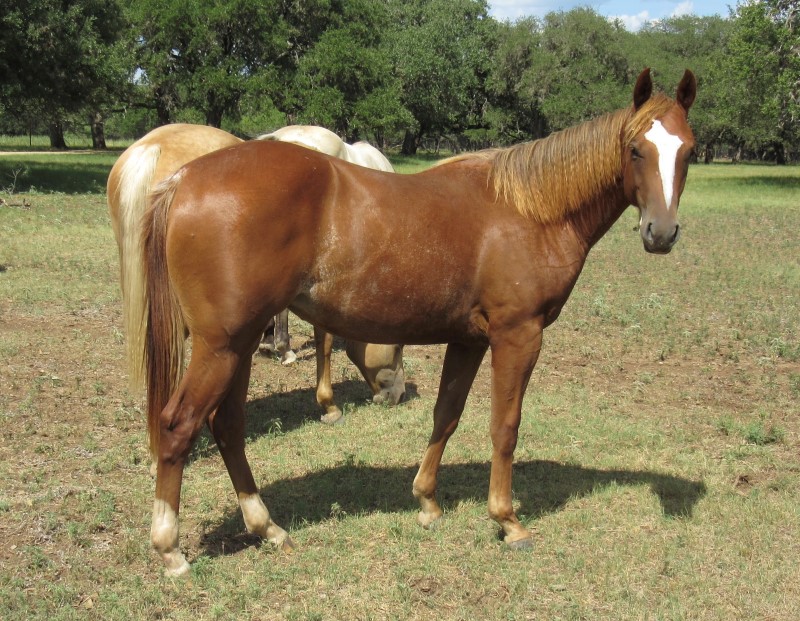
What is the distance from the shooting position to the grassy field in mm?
3547

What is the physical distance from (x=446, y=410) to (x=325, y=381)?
1916 millimetres

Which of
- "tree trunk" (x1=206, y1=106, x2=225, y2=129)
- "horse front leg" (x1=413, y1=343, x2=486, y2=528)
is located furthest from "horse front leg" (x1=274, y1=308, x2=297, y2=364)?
"tree trunk" (x1=206, y1=106, x2=225, y2=129)

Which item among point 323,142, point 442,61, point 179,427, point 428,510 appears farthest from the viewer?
point 442,61

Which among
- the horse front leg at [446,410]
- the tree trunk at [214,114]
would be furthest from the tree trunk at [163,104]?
the horse front leg at [446,410]

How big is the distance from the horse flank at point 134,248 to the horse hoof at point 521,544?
2.13 meters

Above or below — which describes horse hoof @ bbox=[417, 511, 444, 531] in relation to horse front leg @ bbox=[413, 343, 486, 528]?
below

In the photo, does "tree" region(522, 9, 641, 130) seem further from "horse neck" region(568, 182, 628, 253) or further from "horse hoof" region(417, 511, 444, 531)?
"horse hoof" region(417, 511, 444, 531)

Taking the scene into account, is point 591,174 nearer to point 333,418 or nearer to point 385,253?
point 385,253

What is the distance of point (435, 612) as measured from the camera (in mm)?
3443

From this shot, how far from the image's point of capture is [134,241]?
13.9ft

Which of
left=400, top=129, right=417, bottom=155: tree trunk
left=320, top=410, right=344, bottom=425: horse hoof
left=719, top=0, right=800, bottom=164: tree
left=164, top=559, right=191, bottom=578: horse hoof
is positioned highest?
left=719, top=0, right=800, bottom=164: tree

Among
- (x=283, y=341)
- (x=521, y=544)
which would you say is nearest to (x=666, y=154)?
(x=521, y=544)

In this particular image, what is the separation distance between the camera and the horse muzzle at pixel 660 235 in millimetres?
3576

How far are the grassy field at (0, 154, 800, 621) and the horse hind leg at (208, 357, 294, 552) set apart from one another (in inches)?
4.0
